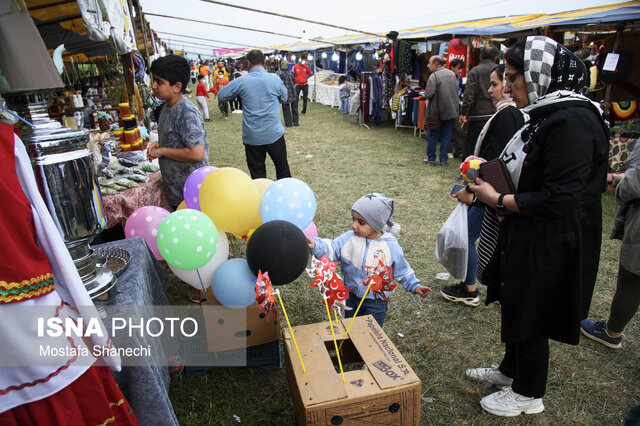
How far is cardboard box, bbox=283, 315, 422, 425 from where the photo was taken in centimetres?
150

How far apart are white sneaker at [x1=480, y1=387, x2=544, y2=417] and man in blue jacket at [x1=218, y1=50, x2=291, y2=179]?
11.1 ft

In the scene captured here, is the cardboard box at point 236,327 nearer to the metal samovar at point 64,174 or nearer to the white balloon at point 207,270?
the white balloon at point 207,270

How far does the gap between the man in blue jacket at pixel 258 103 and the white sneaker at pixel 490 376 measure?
3.18 meters

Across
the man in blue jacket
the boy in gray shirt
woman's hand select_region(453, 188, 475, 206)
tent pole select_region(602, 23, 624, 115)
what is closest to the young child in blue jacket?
woman's hand select_region(453, 188, 475, 206)

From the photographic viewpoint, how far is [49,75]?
124 centimetres

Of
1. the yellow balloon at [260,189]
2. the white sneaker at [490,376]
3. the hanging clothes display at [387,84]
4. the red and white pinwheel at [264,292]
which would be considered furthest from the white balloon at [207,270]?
the hanging clothes display at [387,84]

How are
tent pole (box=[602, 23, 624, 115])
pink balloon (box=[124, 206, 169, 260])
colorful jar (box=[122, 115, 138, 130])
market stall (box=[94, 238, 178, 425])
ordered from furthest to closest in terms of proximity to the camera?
tent pole (box=[602, 23, 624, 115])
colorful jar (box=[122, 115, 138, 130])
pink balloon (box=[124, 206, 169, 260])
market stall (box=[94, 238, 178, 425])

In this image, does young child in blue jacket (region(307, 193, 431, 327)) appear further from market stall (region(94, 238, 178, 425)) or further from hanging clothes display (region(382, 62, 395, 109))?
hanging clothes display (region(382, 62, 395, 109))

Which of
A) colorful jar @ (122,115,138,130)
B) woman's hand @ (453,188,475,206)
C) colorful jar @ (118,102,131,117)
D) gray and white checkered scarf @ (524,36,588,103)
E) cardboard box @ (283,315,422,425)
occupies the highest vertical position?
gray and white checkered scarf @ (524,36,588,103)

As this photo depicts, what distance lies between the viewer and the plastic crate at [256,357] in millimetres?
2361

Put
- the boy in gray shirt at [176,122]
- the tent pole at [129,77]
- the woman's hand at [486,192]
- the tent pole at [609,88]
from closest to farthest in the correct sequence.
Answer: the woman's hand at [486,192] < the boy in gray shirt at [176,122] < the tent pole at [129,77] < the tent pole at [609,88]

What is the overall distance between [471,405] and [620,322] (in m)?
1.27

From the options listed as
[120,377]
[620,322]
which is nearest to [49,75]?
[120,377]

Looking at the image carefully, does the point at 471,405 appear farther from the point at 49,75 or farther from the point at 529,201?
the point at 49,75
